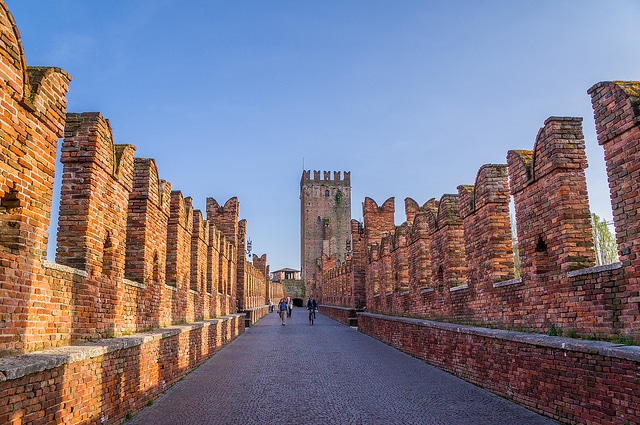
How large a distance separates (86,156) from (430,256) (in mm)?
10381

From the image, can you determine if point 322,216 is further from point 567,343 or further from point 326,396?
point 567,343

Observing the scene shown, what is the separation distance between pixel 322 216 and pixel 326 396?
73.2 metres

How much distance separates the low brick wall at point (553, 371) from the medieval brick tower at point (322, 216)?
69.4m

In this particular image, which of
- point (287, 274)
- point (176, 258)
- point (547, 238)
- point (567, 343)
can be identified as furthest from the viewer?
point (287, 274)

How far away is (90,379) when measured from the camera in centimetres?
549

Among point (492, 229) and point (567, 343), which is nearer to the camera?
point (567, 343)

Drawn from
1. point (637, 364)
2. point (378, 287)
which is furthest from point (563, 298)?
point (378, 287)

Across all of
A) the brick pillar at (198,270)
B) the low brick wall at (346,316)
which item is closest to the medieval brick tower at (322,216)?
the low brick wall at (346,316)

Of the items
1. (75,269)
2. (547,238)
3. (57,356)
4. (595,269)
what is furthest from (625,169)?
(75,269)

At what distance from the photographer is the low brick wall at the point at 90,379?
409 cm

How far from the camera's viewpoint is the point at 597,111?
21.1ft

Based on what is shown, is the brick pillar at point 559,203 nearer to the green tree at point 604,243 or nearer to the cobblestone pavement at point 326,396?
the cobblestone pavement at point 326,396

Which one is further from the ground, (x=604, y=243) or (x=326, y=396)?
(x=604, y=243)

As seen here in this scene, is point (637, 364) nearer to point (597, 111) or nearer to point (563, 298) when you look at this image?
point (563, 298)
